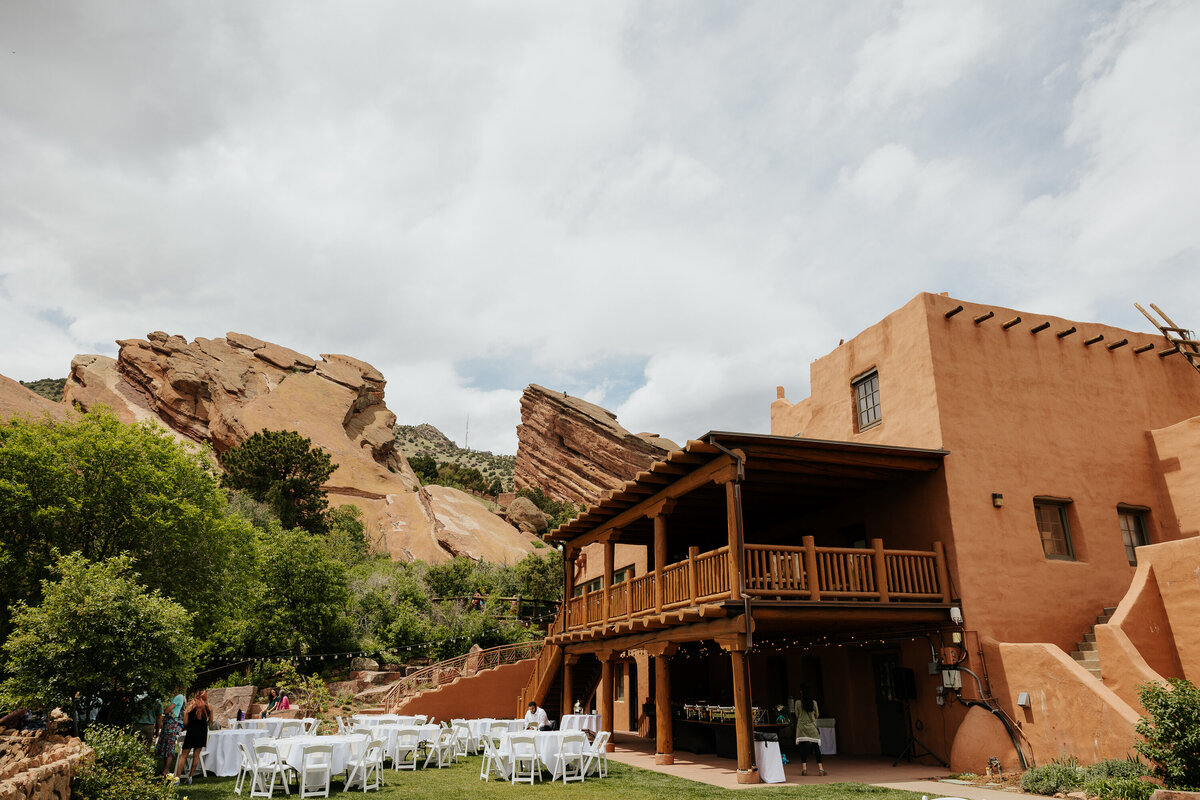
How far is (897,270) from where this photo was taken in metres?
20.0

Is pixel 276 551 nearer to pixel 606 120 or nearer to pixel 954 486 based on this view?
pixel 606 120

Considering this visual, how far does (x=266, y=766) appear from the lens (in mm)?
11148

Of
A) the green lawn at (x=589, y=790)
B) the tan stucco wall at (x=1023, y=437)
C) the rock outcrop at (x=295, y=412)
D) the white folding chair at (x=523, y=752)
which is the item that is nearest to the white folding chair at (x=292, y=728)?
the green lawn at (x=589, y=790)

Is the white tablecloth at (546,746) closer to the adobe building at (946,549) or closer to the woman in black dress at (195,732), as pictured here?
the adobe building at (946,549)

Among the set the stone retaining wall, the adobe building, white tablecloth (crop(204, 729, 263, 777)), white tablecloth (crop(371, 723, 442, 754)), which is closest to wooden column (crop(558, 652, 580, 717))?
the adobe building

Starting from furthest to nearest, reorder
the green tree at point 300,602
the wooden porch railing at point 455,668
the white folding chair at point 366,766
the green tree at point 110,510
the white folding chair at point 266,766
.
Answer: the green tree at point 300,602 < the wooden porch railing at point 455,668 < the green tree at point 110,510 < the white folding chair at point 366,766 < the white folding chair at point 266,766

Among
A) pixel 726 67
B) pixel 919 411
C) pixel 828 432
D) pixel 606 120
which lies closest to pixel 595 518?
pixel 828 432

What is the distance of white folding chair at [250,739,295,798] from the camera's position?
10953mm

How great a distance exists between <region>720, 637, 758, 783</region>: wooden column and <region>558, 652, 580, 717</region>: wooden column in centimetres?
835

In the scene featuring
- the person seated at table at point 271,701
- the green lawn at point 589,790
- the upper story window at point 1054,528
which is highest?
the upper story window at point 1054,528

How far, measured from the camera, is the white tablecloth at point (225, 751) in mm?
13227

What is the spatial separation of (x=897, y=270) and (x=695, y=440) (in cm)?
1040

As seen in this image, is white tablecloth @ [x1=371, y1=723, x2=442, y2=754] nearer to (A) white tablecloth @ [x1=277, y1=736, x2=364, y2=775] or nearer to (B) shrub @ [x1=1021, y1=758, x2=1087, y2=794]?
(A) white tablecloth @ [x1=277, y1=736, x2=364, y2=775]

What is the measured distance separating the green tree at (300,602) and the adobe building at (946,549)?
39.1 feet
